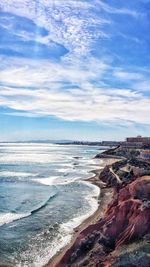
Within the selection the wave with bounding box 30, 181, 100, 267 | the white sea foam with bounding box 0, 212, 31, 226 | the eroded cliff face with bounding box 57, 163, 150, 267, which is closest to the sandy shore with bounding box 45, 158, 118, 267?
the wave with bounding box 30, 181, 100, 267

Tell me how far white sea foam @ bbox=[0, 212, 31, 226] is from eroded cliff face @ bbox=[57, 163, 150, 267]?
12557 millimetres

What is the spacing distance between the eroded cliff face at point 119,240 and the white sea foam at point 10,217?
41.2 feet

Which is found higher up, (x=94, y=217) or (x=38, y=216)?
(x=94, y=217)

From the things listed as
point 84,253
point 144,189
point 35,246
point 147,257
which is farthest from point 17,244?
point 147,257

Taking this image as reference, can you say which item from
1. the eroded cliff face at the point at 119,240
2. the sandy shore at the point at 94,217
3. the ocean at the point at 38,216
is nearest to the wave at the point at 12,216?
the ocean at the point at 38,216

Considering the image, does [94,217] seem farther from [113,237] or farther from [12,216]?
[113,237]

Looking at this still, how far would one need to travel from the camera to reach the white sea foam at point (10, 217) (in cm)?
3622

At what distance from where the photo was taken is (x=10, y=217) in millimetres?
37812

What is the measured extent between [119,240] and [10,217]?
1771 cm

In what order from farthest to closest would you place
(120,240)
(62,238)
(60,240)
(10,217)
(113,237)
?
(10,217), (62,238), (60,240), (113,237), (120,240)

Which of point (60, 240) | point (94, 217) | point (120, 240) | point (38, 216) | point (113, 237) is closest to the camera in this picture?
point (120, 240)

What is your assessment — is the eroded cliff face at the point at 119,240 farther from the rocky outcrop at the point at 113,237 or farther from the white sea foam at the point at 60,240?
the white sea foam at the point at 60,240

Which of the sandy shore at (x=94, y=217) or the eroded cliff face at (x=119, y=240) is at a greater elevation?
the eroded cliff face at (x=119, y=240)

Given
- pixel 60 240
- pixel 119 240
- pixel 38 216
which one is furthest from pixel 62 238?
pixel 119 240
